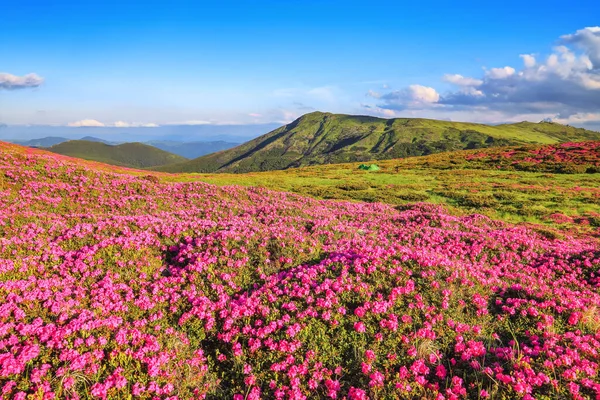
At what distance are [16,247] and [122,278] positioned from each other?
13.2ft

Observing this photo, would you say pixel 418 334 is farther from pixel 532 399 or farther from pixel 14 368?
pixel 14 368

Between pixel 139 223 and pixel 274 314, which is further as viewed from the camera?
pixel 139 223

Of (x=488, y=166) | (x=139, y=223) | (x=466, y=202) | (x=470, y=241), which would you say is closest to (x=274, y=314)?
(x=139, y=223)

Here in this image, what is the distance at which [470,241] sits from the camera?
1669 cm

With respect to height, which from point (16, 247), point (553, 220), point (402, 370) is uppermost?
point (16, 247)

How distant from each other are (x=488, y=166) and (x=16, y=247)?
282 feet

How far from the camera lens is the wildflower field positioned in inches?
258

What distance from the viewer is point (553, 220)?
2778cm

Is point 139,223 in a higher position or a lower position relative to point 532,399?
higher

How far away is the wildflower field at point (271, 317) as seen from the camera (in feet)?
21.5

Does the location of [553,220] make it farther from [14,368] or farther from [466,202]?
[14,368]

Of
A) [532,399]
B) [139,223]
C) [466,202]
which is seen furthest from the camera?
[466,202]

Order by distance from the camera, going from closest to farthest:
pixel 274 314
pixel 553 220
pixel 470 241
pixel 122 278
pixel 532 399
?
pixel 532 399
pixel 274 314
pixel 122 278
pixel 470 241
pixel 553 220

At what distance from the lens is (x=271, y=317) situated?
851 centimetres
